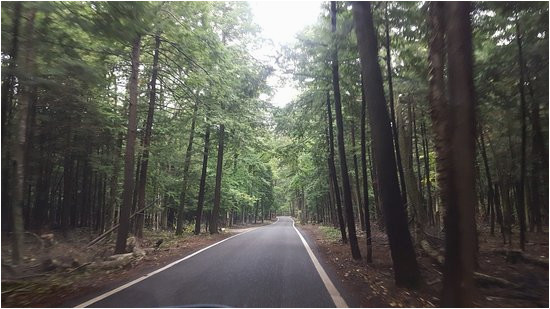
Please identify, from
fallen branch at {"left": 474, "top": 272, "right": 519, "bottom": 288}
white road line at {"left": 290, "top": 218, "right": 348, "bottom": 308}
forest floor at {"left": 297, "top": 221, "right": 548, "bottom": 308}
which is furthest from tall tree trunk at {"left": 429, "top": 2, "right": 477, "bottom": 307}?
fallen branch at {"left": 474, "top": 272, "right": 519, "bottom": 288}

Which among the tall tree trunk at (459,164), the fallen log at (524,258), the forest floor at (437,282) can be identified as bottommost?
the forest floor at (437,282)

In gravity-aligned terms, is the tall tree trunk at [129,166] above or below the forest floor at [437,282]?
above

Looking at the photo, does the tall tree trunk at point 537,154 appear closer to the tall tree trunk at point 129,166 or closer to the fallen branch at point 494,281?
the fallen branch at point 494,281

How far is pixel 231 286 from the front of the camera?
7.90 m

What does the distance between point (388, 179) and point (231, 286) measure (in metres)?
3.72

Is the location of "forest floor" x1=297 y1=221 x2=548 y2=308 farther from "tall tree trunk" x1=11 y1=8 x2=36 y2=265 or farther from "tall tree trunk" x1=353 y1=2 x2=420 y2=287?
"tall tree trunk" x1=11 y1=8 x2=36 y2=265

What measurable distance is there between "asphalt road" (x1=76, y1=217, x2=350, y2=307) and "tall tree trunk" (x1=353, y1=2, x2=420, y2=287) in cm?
160

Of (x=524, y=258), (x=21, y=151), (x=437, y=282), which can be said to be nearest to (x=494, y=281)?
(x=437, y=282)

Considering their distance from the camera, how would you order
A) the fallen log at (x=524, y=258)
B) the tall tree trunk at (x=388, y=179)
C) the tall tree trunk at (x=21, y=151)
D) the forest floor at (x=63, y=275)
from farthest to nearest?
the fallen log at (x=524, y=258) → the tall tree trunk at (x=21, y=151) → the tall tree trunk at (x=388, y=179) → the forest floor at (x=63, y=275)

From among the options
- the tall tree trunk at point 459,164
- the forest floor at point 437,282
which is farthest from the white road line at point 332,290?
the tall tree trunk at point 459,164

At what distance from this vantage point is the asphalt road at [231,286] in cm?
662

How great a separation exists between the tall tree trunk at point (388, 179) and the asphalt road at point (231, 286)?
1.60 metres

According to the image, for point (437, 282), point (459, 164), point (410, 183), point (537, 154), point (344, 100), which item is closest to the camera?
point (459, 164)

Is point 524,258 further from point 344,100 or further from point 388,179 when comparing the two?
point 344,100
